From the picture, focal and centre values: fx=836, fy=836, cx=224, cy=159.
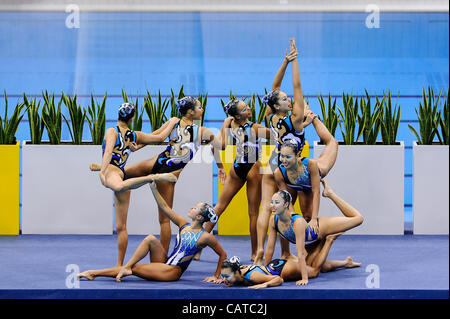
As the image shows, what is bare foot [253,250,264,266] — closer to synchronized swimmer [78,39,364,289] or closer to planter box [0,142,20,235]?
synchronized swimmer [78,39,364,289]

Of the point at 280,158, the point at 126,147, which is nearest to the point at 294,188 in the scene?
the point at 280,158

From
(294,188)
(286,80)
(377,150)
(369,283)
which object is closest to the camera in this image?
(369,283)

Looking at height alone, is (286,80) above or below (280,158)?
above

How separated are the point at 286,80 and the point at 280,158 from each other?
4086 mm

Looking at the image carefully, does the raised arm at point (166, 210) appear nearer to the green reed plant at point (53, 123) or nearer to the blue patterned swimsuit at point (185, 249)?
the blue patterned swimsuit at point (185, 249)

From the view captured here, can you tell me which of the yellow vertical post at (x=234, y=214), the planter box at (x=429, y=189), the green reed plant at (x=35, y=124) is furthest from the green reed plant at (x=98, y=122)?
the planter box at (x=429, y=189)

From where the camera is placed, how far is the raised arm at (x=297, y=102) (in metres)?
5.55

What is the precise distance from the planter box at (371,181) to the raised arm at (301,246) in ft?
6.16

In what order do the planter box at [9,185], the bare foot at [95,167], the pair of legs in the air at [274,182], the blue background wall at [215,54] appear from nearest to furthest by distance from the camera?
the bare foot at [95,167] < the pair of legs in the air at [274,182] < the planter box at [9,185] < the blue background wall at [215,54]

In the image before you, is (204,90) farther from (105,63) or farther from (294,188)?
(294,188)

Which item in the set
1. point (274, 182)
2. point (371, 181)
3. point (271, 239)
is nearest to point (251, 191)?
point (274, 182)

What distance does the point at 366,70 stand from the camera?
9.66 meters

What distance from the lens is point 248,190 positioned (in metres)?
6.15

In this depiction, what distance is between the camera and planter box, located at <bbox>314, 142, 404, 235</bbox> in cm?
724
